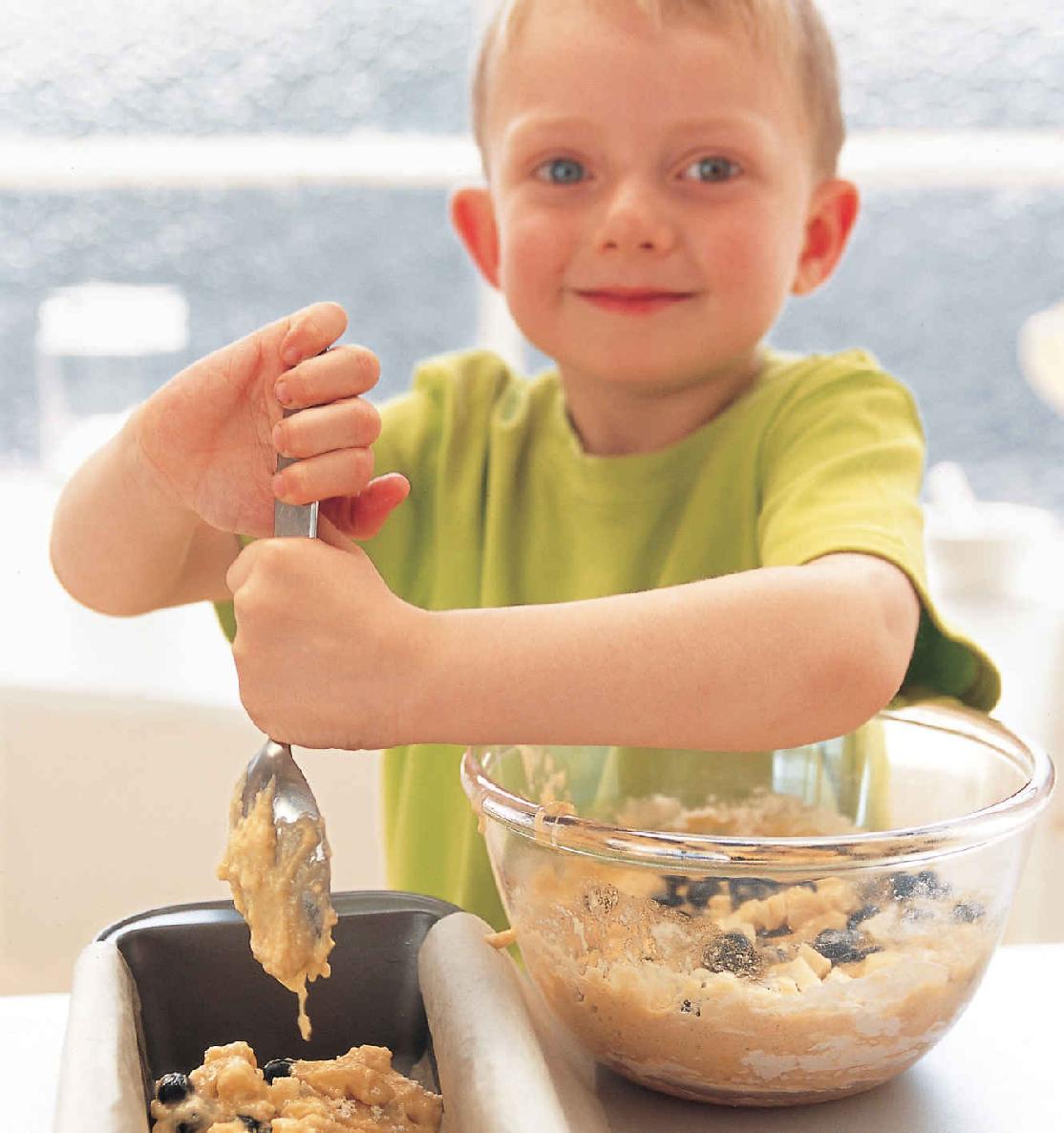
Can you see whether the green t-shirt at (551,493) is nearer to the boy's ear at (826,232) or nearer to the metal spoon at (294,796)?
the boy's ear at (826,232)

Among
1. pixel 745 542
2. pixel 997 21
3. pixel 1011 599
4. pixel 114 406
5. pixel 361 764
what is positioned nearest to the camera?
pixel 745 542

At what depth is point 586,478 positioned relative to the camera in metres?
1.06

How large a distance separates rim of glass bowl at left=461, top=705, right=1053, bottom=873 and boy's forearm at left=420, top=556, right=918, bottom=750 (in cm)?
4

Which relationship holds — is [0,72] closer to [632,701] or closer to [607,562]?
[607,562]

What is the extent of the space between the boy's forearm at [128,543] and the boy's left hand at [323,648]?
23cm

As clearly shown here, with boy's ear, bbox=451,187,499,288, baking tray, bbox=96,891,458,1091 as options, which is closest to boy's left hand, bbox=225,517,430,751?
baking tray, bbox=96,891,458,1091

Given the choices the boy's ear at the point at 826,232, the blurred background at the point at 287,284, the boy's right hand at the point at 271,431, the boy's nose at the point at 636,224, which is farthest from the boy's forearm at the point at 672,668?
the blurred background at the point at 287,284

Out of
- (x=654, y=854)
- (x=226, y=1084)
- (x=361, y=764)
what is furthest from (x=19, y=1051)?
(x=361, y=764)

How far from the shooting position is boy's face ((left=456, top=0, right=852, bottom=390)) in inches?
34.4

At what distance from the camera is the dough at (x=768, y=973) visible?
621 mm

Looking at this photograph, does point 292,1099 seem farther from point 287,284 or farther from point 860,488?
point 287,284

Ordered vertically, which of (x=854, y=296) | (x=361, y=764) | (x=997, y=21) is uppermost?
(x=997, y=21)

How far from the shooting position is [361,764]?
1.85 metres

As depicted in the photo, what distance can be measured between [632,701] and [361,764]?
1256 mm
